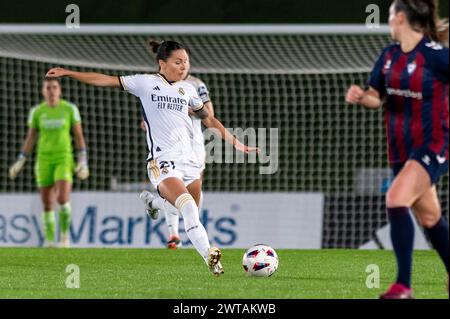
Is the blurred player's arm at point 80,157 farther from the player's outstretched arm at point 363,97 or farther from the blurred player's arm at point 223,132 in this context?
the player's outstretched arm at point 363,97

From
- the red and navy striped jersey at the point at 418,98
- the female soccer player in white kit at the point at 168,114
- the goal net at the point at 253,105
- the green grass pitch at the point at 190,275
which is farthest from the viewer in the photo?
the goal net at the point at 253,105

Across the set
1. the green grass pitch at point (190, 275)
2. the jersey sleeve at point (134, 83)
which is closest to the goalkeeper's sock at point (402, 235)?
the green grass pitch at point (190, 275)

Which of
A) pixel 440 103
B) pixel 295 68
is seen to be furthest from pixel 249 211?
pixel 440 103

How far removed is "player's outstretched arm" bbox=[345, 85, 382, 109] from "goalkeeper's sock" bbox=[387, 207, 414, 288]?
0.64m

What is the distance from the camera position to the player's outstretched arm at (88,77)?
8039 millimetres

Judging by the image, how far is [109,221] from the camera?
46.8ft

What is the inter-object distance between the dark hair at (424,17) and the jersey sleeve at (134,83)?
2745 mm

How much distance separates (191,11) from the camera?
2078cm


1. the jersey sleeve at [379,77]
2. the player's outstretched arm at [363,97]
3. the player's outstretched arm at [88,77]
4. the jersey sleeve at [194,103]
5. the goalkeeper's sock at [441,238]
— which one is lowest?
the goalkeeper's sock at [441,238]

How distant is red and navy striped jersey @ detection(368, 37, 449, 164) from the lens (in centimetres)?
645

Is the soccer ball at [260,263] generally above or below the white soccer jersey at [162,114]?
below

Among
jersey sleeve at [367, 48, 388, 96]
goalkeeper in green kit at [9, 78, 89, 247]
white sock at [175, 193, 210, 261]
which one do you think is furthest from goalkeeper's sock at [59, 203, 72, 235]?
jersey sleeve at [367, 48, 388, 96]

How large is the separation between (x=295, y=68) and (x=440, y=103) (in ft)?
31.3
